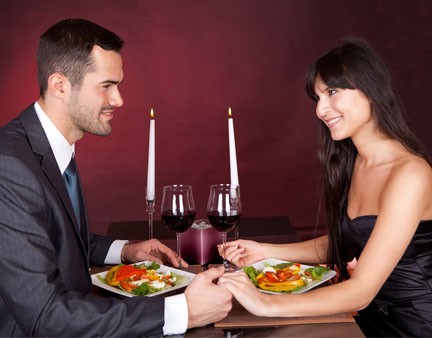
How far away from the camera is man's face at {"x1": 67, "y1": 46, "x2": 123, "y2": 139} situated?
194 cm

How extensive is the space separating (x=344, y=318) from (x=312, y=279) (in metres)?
0.24

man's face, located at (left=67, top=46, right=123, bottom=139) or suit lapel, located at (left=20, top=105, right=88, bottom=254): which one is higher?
man's face, located at (left=67, top=46, right=123, bottom=139)

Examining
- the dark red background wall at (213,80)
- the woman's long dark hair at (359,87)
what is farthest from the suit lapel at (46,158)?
the dark red background wall at (213,80)

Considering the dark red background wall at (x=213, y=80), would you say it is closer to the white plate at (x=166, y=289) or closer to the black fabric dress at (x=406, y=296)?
the black fabric dress at (x=406, y=296)

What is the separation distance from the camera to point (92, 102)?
199 cm

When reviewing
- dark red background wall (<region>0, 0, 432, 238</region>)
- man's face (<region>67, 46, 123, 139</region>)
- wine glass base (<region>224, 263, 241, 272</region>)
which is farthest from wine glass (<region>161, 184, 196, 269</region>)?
dark red background wall (<region>0, 0, 432, 238</region>)

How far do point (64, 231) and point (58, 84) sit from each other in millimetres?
535

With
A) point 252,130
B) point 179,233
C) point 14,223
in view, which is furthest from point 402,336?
point 252,130

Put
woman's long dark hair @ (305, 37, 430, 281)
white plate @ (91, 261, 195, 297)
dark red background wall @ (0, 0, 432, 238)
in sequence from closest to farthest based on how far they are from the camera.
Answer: white plate @ (91, 261, 195, 297), woman's long dark hair @ (305, 37, 430, 281), dark red background wall @ (0, 0, 432, 238)

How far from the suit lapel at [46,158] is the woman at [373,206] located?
21.6 inches

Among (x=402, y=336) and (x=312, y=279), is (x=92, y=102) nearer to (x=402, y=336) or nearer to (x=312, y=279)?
(x=312, y=279)

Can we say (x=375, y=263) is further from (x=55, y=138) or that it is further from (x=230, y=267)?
(x=55, y=138)

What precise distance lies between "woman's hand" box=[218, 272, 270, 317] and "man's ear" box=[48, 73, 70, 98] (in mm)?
863

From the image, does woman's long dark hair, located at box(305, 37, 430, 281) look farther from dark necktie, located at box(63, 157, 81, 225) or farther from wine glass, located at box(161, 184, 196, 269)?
dark necktie, located at box(63, 157, 81, 225)
